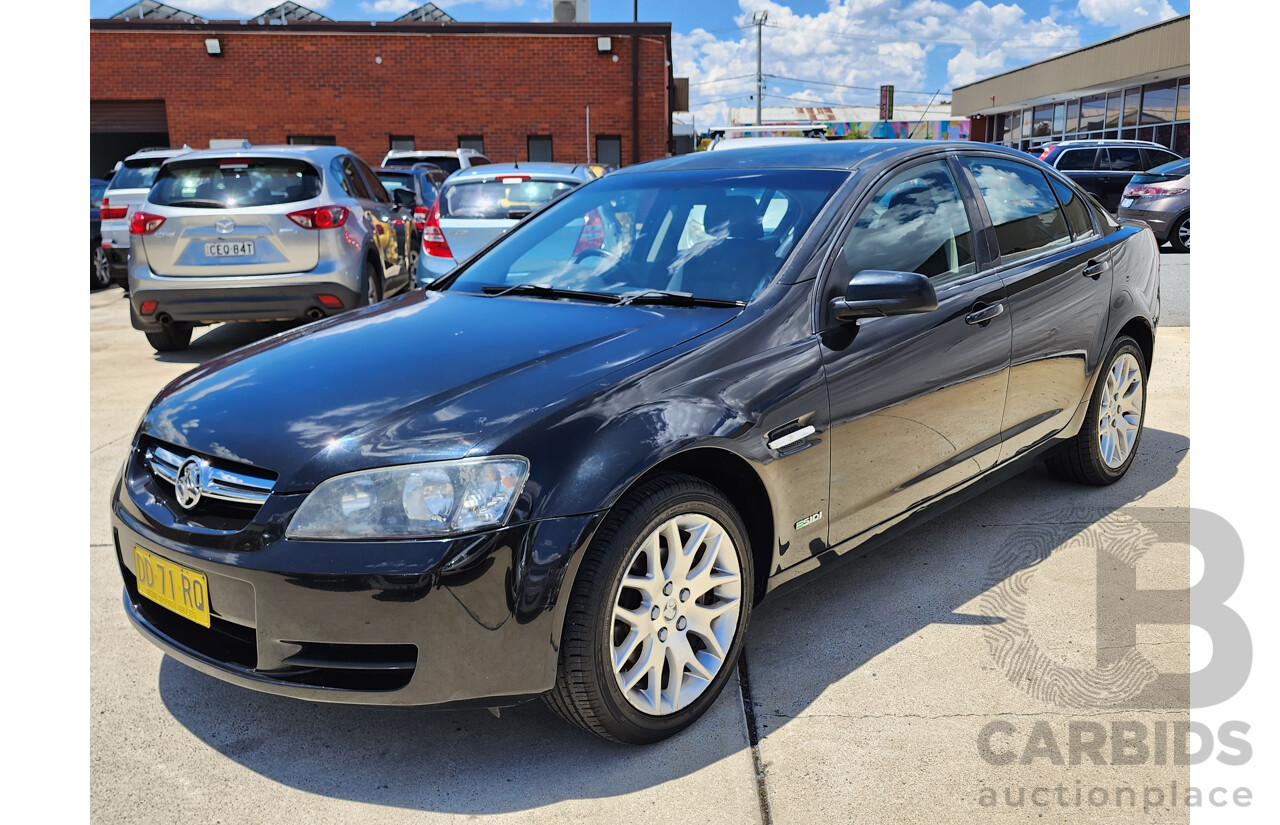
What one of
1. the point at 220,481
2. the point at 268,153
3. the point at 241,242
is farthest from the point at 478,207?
the point at 220,481

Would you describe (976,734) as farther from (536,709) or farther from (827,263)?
(827,263)

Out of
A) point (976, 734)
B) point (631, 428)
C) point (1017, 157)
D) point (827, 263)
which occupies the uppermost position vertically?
point (1017, 157)

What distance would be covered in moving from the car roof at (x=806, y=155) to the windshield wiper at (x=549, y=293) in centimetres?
77

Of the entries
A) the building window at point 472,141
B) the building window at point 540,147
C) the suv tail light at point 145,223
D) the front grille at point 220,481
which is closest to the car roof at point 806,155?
the front grille at point 220,481

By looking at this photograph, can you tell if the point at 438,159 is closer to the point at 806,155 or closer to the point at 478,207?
the point at 478,207

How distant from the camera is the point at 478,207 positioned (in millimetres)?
8492

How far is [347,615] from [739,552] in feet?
A: 3.47

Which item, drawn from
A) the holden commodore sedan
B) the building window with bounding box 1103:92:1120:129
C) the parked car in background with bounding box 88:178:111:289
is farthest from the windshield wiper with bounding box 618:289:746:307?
the building window with bounding box 1103:92:1120:129

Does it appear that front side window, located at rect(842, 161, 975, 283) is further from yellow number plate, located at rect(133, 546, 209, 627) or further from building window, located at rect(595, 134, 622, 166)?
building window, located at rect(595, 134, 622, 166)

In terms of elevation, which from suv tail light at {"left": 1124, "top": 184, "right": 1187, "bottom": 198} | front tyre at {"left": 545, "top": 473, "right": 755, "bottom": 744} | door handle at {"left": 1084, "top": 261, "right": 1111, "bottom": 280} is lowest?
front tyre at {"left": 545, "top": 473, "right": 755, "bottom": 744}

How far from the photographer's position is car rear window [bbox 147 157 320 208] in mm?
7941

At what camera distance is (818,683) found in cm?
306

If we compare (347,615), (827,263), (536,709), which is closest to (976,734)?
(536,709)

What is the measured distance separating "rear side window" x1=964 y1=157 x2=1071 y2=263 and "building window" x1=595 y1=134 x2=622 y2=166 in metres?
22.6
